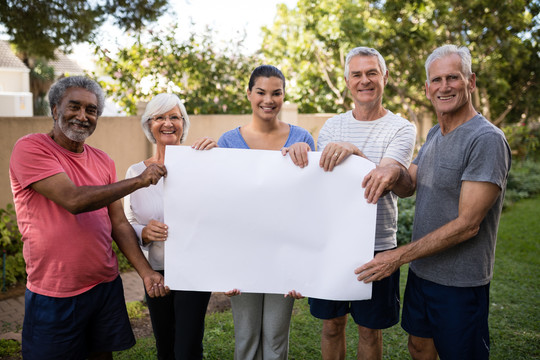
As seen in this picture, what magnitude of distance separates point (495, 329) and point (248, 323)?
2.91 meters

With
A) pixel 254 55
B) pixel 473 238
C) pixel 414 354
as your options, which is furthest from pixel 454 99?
pixel 254 55

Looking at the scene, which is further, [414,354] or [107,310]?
[414,354]

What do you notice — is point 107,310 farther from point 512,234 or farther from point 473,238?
point 512,234

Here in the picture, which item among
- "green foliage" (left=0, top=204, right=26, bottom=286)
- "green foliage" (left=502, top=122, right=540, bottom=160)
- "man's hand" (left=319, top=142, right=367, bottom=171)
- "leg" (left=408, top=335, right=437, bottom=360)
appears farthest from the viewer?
"green foliage" (left=502, top=122, right=540, bottom=160)

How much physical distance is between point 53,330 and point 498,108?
18.1 m

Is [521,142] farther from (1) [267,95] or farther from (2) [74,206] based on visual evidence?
(2) [74,206]

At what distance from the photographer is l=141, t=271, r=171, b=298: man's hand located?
2.44 metres

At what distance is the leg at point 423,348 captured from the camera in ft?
8.46

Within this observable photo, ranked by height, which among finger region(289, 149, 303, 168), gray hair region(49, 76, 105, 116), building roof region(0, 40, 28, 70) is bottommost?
finger region(289, 149, 303, 168)

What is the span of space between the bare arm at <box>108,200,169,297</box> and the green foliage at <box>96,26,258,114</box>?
5.46 metres

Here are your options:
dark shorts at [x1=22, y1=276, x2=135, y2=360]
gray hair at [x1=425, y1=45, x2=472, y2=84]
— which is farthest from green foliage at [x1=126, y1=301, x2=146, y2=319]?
gray hair at [x1=425, y1=45, x2=472, y2=84]

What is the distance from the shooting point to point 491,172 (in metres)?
2.11

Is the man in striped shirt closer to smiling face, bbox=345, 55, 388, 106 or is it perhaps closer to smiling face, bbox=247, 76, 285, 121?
smiling face, bbox=345, 55, 388, 106

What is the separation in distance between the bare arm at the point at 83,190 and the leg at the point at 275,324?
0.98 meters
